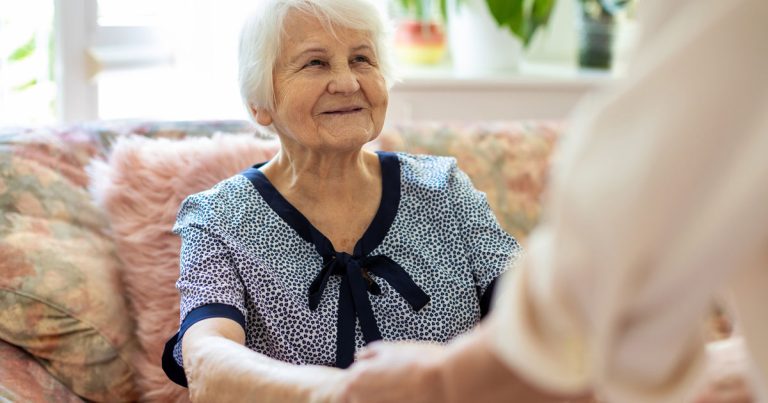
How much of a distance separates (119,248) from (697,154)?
1.41 m

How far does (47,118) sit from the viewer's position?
2973mm

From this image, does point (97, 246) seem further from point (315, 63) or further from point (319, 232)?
point (315, 63)

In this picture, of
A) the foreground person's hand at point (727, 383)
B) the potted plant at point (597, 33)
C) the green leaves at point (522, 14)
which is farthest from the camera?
the potted plant at point (597, 33)

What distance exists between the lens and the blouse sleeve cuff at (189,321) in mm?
1557

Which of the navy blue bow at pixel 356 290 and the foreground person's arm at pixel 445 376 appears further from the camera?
the navy blue bow at pixel 356 290

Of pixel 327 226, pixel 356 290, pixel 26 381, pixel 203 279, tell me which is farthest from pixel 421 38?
pixel 26 381

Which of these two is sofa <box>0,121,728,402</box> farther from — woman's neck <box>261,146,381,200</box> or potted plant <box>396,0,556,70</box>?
potted plant <box>396,0,556,70</box>

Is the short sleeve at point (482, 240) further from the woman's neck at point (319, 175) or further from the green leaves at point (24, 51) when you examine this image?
the green leaves at point (24, 51)

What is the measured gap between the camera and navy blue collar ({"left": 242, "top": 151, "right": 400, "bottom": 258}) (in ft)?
5.74

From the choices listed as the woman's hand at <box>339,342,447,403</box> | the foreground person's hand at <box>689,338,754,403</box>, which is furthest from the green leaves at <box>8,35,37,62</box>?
the foreground person's hand at <box>689,338,754,403</box>

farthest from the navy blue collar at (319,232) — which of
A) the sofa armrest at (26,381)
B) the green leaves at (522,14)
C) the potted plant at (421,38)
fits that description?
the potted plant at (421,38)

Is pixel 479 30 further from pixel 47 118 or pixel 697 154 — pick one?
pixel 697 154

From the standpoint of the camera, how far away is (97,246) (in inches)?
74.3

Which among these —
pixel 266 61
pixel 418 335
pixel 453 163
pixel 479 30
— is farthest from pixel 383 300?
pixel 479 30
